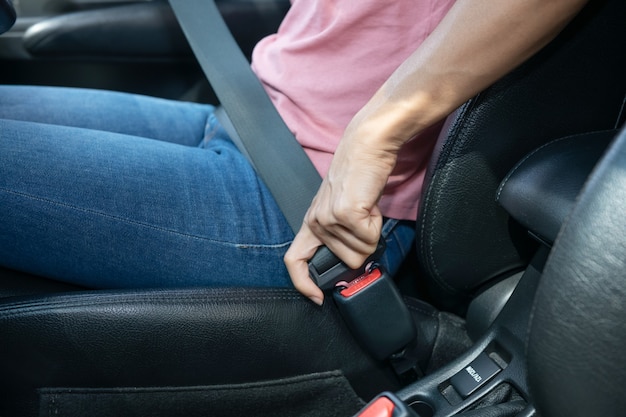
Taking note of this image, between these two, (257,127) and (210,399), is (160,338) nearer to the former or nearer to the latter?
(210,399)

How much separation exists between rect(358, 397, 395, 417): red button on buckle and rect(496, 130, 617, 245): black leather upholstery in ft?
0.73

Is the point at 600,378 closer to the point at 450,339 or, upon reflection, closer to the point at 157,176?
the point at 450,339

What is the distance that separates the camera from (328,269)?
0.79 metres

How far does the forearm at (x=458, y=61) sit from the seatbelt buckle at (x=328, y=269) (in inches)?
5.6

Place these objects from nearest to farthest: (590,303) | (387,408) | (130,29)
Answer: (590,303) < (387,408) < (130,29)

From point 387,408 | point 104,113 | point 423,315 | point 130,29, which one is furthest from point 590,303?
point 130,29

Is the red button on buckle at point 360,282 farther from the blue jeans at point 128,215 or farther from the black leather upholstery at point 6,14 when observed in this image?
the black leather upholstery at point 6,14

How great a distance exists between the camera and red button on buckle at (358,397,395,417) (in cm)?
60

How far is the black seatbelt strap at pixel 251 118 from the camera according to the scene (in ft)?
2.80

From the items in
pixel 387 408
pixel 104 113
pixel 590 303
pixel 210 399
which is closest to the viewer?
pixel 590 303

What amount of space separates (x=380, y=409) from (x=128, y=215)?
0.37 m

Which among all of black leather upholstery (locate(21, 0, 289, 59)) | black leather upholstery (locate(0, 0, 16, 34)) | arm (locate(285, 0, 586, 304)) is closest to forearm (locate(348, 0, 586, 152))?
arm (locate(285, 0, 586, 304))

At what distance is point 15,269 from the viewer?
85 centimetres

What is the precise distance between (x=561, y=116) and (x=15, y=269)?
0.66 meters
